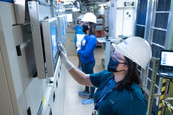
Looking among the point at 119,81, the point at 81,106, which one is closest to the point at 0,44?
the point at 119,81

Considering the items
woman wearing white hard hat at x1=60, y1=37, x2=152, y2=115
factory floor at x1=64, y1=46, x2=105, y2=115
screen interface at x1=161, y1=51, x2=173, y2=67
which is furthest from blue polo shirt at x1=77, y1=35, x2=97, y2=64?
woman wearing white hard hat at x1=60, y1=37, x2=152, y2=115

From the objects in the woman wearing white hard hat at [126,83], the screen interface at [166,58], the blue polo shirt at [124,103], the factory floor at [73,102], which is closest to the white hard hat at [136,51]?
the woman wearing white hard hat at [126,83]

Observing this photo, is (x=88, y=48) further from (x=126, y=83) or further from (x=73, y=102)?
(x=126, y=83)

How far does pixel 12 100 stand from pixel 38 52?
29cm

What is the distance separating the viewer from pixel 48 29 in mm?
810

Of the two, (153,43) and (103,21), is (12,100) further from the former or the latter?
A: (103,21)

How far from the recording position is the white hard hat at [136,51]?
1180mm

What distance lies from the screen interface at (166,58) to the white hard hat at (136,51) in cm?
165

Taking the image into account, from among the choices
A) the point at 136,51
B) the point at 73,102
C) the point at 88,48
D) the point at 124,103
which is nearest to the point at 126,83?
the point at 124,103

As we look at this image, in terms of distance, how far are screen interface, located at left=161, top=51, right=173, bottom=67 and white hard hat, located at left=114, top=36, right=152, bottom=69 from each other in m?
1.65

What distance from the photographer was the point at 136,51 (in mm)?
1180

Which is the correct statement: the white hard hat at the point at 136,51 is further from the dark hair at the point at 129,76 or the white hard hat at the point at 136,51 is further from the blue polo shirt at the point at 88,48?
the blue polo shirt at the point at 88,48

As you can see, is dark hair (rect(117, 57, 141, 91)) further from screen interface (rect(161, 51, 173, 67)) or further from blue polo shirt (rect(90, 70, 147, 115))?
screen interface (rect(161, 51, 173, 67))

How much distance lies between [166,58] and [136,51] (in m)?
1.84
